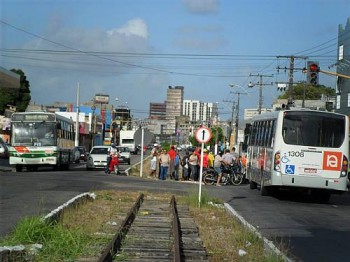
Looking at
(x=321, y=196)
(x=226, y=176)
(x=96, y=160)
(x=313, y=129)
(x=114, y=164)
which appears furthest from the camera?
(x=96, y=160)

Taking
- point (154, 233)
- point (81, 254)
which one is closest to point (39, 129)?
point (154, 233)

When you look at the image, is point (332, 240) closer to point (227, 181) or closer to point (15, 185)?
point (15, 185)

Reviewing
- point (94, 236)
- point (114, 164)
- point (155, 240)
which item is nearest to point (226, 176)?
point (114, 164)

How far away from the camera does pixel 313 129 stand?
63.3 ft

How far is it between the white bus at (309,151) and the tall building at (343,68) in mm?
29120

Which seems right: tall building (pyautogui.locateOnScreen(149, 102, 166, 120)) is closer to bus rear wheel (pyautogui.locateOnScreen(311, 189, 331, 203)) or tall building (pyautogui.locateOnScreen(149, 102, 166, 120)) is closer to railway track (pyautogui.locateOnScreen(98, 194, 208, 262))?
bus rear wheel (pyautogui.locateOnScreen(311, 189, 331, 203))

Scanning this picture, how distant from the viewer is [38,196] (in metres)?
17.0

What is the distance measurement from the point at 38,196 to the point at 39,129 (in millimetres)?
15045

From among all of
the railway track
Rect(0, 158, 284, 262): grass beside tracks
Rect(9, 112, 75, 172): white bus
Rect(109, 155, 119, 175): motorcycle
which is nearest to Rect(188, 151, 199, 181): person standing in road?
Rect(109, 155, 119, 175): motorcycle

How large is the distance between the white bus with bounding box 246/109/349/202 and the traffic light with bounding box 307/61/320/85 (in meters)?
7.13

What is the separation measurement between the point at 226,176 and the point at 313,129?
1088 centimetres

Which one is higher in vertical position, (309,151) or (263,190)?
(309,151)

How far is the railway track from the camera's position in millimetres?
8695

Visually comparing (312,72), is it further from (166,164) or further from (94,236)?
(94,236)
